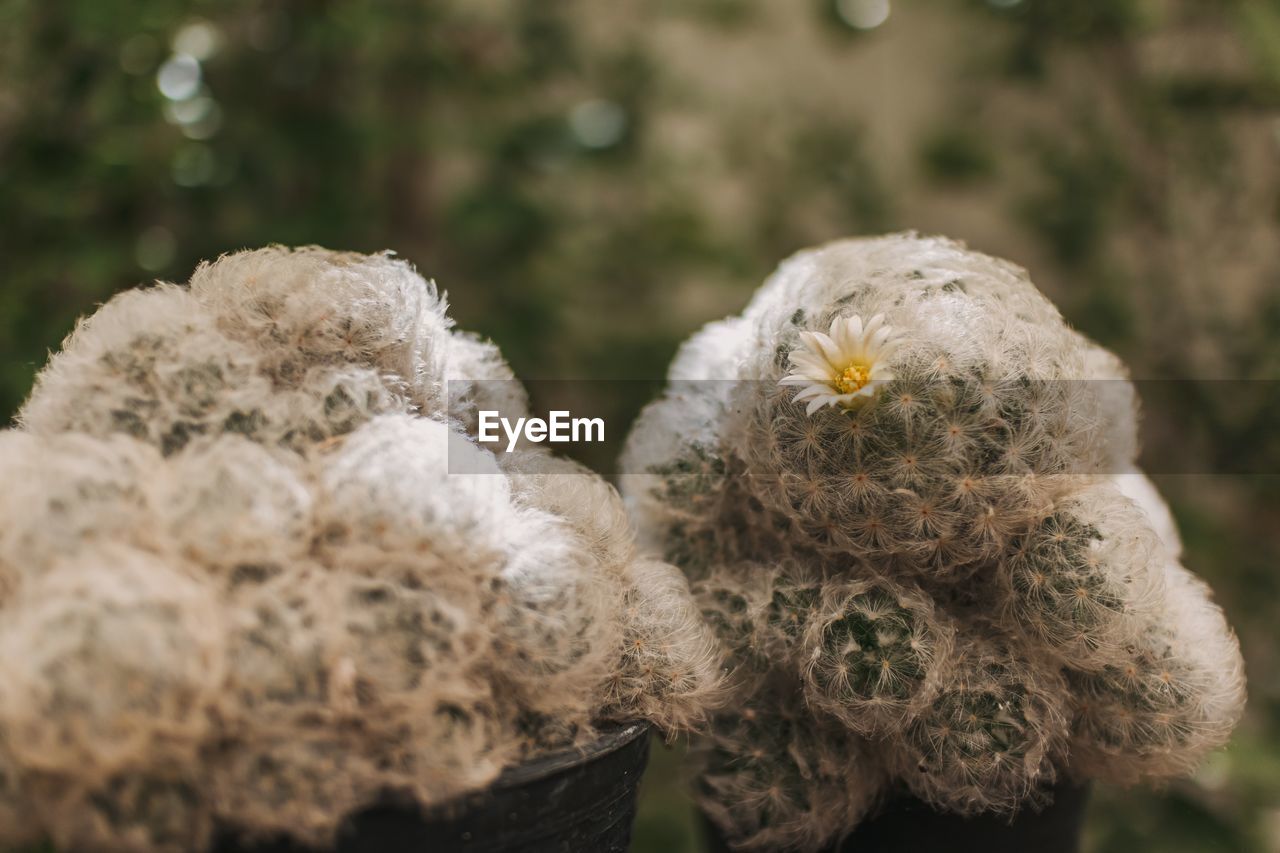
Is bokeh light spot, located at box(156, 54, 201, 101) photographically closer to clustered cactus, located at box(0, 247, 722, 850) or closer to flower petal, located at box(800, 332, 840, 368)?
clustered cactus, located at box(0, 247, 722, 850)

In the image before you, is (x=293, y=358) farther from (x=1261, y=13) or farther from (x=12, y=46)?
(x=1261, y=13)

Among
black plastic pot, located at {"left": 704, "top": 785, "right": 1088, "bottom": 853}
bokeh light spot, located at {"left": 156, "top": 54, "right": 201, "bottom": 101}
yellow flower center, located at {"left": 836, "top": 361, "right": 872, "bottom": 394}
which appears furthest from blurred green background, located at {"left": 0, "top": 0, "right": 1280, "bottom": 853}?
yellow flower center, located at {"left": 836, "top": 361, "right": 872, "bottom": 394}

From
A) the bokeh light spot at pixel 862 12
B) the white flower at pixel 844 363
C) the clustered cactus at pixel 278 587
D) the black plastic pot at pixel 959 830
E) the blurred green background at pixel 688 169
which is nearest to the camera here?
the clustered cactus at pixel 278 587

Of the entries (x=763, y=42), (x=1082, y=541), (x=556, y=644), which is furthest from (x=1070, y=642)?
(x=763, y=42)

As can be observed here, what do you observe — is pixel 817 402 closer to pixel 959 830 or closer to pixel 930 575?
pixel 930 575

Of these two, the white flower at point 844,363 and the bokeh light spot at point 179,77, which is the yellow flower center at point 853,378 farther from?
the bokeh light spot at point 179,77

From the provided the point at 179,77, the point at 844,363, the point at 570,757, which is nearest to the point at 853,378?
the point at 844,363

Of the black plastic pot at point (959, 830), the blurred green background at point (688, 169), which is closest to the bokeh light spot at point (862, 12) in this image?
the blurred green background at point (688, 169)
